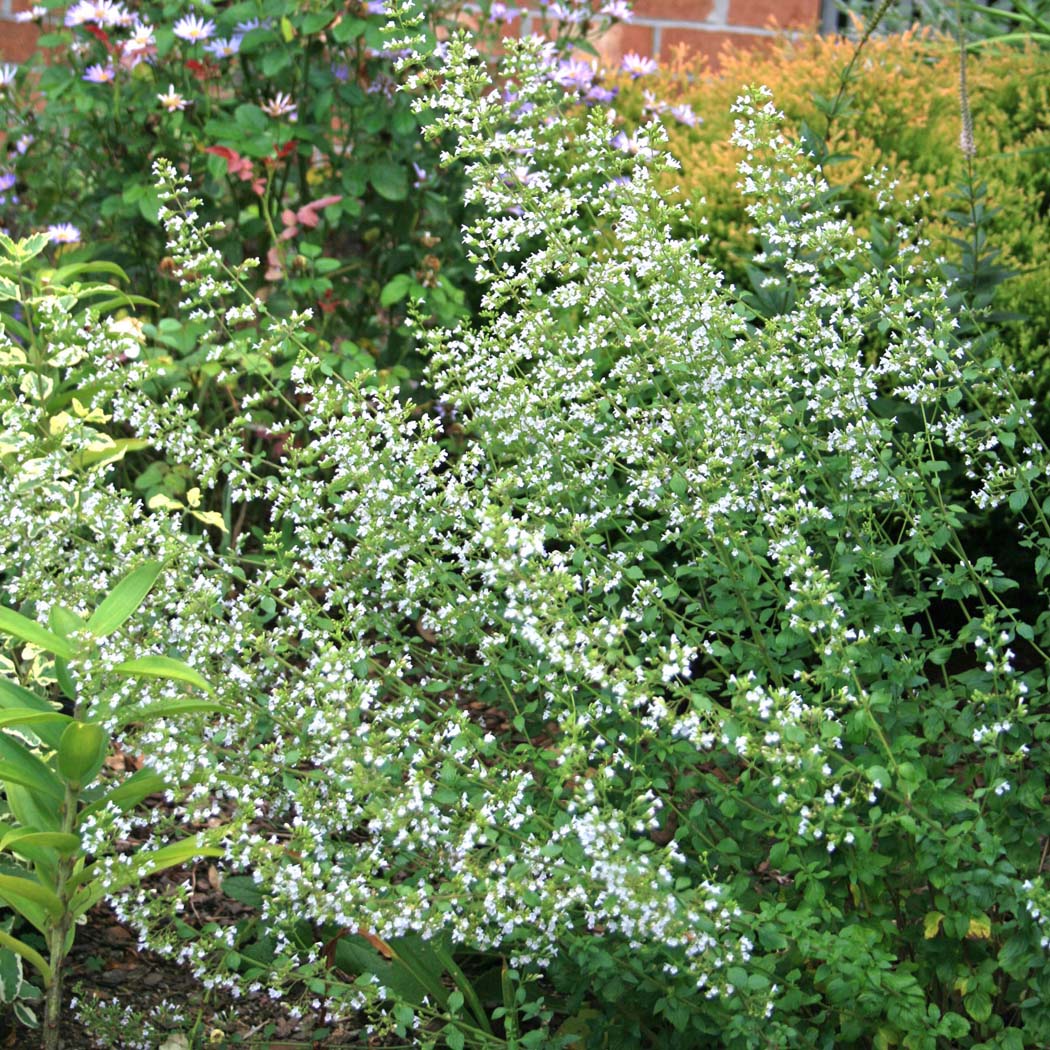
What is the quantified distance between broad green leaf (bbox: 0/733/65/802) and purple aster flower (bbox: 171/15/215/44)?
231cm

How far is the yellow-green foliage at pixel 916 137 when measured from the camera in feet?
11.8

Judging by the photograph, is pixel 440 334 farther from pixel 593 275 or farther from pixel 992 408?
pixel 992 408

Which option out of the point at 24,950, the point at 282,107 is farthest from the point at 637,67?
the point at 24,950

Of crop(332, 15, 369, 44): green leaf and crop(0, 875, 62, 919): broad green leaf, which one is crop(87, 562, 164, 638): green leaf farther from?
crop(332, 15, 369, 44): green leaf

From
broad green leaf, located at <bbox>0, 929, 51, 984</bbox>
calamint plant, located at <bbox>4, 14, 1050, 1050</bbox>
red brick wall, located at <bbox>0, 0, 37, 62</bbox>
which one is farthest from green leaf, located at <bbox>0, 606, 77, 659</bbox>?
red brick wall, located at <bbox>0, 0, 37, 62</bbox>

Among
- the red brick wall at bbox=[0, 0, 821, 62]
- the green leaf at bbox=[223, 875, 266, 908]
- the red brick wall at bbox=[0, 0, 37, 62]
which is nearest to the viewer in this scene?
the green leaf at bbox=[223, 875, 266, 908]

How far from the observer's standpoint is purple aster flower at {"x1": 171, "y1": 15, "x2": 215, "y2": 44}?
13.0 feet

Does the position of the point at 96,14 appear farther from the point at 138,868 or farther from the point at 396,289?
the point at 138,868

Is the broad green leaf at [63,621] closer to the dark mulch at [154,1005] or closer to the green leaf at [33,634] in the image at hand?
the green leaf at [33,634]

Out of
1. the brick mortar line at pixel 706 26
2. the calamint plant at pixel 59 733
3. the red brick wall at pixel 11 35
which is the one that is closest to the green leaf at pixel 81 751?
the calamint plant at pixel 59 733

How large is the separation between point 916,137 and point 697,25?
2010mm

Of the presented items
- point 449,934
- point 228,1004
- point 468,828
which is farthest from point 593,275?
point 228,1004

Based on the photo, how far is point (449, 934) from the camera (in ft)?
7.93

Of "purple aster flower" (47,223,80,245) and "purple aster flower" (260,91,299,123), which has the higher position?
"purple aster flower" (260,91,299,123)
